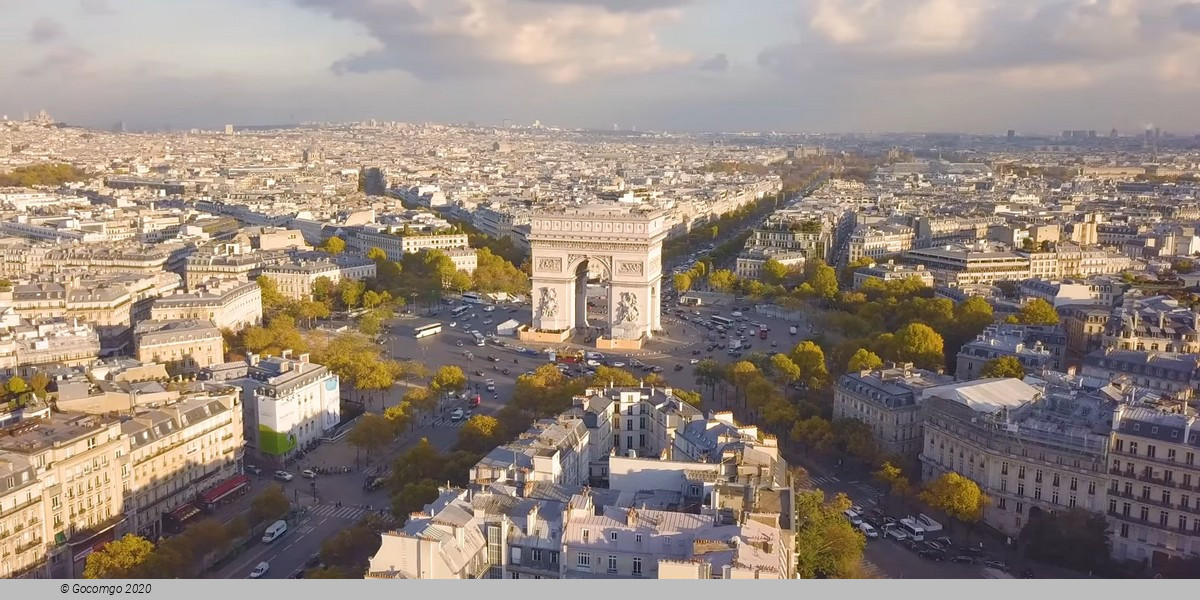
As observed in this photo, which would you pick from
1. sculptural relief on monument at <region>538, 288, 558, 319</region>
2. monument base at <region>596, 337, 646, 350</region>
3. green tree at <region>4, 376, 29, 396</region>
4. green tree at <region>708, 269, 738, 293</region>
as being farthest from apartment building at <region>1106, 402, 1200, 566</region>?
green tree at <region>708, 269, 738, 293</region>

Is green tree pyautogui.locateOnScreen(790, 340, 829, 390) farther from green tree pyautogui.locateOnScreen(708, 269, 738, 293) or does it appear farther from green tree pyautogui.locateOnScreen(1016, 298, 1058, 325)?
green tree pyautogui.locateOnScreen(708, 269, 738, 293)

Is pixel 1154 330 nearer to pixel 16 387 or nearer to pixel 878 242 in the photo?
pixel 878 242

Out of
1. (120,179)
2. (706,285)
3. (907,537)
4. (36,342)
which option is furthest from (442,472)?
(120,179)

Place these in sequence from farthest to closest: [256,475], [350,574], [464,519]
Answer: [256,475] → [350,574] → [464,519]

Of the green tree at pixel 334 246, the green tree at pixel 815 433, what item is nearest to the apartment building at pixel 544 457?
the green tree at pixel 815 433

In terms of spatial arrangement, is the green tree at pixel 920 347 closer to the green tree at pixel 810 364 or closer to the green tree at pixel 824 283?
the green tree at pixel 810 364

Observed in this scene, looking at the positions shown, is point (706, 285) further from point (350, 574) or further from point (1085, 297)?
point (350, 574)
